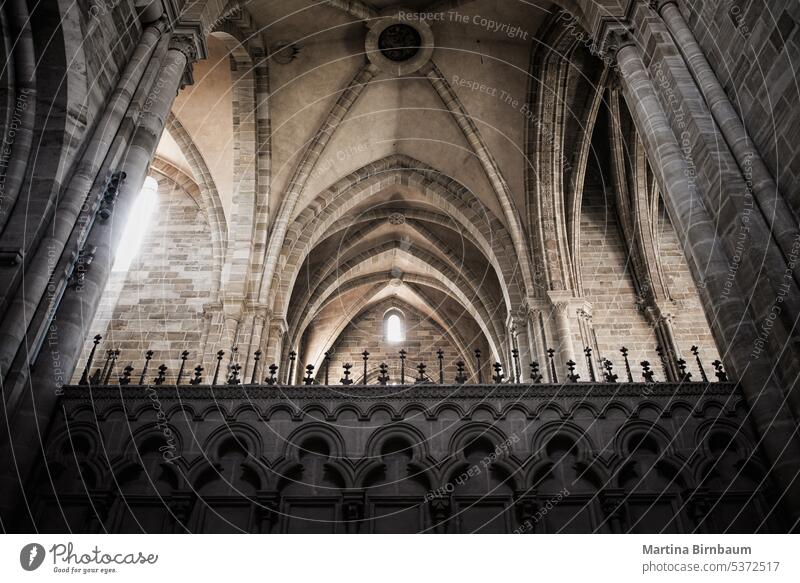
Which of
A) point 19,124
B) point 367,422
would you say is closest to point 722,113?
point 367,422

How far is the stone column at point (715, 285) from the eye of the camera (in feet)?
18.6

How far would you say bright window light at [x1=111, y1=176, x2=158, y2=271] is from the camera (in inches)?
695

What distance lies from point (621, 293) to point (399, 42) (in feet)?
28.0

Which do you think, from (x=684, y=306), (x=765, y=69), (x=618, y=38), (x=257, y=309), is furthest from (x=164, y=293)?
(x=765, y=69)

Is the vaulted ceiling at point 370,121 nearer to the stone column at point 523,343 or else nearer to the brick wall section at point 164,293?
the stone column at point 523,343

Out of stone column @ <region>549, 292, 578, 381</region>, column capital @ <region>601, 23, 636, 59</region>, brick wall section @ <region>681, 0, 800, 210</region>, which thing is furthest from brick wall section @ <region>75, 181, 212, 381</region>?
brick wall section @ <region>681, 0, 800, 210</region>

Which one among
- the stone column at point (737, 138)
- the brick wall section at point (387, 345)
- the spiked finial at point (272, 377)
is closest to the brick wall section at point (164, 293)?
the spiked finial at point (272, 377)

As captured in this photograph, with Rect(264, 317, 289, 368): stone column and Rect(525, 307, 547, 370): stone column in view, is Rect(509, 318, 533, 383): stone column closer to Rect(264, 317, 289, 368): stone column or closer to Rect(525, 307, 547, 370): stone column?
Rect(525, 307, 547, 370): stone column

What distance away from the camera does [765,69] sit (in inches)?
256

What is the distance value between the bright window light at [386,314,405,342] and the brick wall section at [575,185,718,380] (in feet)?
33.7

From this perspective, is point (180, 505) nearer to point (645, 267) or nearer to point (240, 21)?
point (240, 21)

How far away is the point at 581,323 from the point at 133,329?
11293 millimetres

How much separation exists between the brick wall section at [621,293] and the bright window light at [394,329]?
1026 cm

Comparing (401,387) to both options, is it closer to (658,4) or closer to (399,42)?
(658,4)
